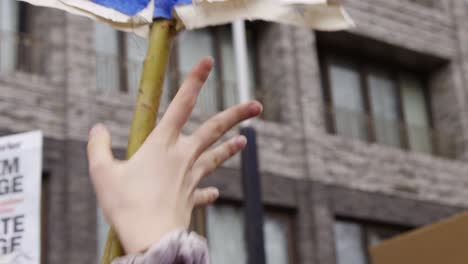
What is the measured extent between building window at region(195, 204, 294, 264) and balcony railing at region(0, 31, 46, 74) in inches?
117

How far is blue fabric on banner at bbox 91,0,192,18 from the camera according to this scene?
4.99ft

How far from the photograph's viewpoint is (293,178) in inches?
516

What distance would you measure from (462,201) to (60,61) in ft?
24.0

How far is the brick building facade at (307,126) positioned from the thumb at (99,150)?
956cm

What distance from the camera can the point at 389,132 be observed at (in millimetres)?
15344

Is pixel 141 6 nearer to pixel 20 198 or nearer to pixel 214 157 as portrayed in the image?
pixel 214 157

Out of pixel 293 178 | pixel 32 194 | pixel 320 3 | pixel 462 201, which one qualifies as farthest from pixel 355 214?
pixel 320 3

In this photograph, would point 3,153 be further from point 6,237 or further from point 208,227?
point 208,227

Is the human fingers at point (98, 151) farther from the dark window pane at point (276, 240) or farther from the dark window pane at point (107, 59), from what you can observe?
the dark window pane at point (276, 240)

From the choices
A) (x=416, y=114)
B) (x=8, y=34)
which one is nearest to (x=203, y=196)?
(x=8, y=34)

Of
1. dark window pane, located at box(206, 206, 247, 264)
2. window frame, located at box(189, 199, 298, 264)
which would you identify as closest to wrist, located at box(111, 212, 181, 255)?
dark window pane, located at box(206, 206, 247, 264)

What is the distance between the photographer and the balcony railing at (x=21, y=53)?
1159 centimetres

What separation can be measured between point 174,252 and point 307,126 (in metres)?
12.3

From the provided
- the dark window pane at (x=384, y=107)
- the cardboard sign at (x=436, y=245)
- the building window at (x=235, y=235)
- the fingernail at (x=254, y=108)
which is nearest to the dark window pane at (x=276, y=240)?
the building window at (x=235, y=235)
